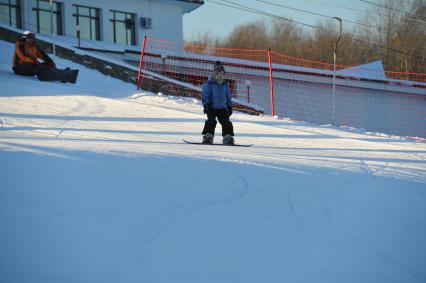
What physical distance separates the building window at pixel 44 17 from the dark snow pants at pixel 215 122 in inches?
671

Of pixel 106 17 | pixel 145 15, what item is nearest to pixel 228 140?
pixel 106 17

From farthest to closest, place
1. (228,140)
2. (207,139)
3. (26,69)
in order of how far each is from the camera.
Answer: (26,69)
(228,140)
(207,139)

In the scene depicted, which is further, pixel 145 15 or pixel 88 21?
pixel 145 15

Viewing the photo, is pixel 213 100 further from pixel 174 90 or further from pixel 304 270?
pixel 174 90

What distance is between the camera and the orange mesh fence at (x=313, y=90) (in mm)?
20578

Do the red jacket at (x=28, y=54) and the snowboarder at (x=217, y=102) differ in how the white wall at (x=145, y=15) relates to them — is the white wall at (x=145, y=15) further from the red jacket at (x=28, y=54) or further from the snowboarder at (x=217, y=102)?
the snowboarder at (x=217, y=102)

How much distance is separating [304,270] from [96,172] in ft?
8.50

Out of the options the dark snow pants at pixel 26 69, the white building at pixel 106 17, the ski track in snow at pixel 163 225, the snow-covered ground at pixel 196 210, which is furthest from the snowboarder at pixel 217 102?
the white building at pixel 106 17

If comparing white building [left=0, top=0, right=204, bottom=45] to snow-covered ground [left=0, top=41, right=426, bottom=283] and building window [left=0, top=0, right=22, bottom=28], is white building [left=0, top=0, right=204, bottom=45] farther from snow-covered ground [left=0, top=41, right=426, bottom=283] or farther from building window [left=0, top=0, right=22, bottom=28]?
snow-covered ground [left=0, top=41, right=426, bottom=283]

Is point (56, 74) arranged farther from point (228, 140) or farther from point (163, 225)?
point (163, 225)

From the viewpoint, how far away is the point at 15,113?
9.98 m

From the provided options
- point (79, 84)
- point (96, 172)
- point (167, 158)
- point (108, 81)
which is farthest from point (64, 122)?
point (108, 81)

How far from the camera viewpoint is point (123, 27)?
89.2ft

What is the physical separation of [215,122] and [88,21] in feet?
61.7
